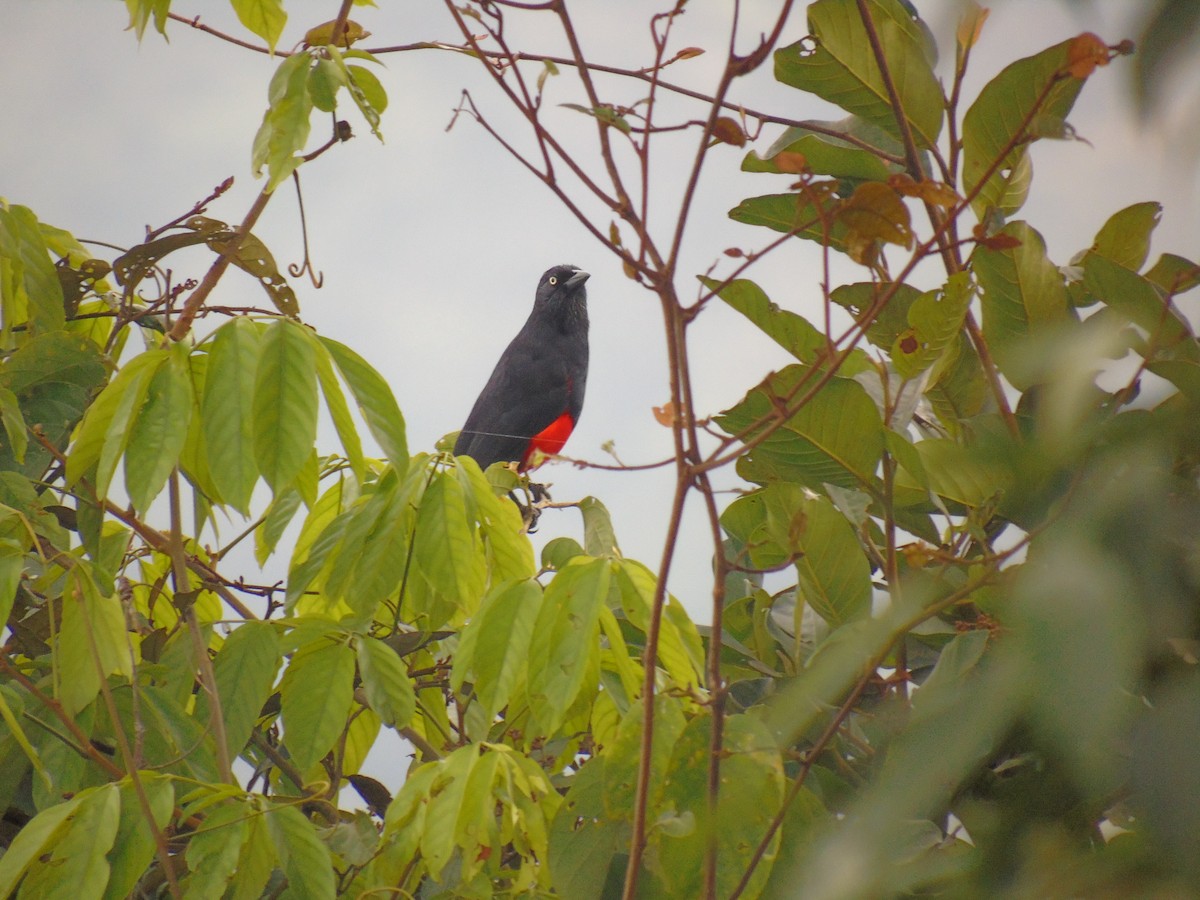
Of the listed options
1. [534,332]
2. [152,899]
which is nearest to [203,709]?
[152,899]

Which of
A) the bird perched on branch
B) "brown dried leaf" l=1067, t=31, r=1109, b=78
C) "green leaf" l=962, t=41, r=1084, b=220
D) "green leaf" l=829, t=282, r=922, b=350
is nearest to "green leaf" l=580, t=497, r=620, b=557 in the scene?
"green leaf" l=829, t=282, r=922, b=350

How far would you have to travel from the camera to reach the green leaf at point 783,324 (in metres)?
1.13

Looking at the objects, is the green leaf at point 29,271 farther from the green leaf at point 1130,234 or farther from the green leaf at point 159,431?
the green leaf at point 1130,234

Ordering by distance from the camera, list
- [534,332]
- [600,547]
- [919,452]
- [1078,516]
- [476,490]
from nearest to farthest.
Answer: [1078,516] < [919,452] < [476,490] < [600,547] < [534,332]

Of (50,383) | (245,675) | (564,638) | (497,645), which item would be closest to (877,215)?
(564,638)

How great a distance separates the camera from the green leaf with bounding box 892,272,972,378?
→ 0.98 m

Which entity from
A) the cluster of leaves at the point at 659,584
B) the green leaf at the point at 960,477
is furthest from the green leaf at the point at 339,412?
the green leaf at the point at 960,477

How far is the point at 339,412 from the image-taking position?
4.05ft

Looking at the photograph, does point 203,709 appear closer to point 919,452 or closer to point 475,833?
point 475,833

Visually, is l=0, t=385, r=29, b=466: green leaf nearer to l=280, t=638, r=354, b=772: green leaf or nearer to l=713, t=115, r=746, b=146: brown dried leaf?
l=280, t=638, r=354, b=772: green leaf

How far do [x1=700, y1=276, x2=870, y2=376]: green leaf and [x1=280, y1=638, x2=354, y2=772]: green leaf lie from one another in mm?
607

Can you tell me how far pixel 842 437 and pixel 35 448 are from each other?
49.0 inches

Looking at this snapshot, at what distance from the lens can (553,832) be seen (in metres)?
1.06

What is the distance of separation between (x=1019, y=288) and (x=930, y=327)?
120mm
